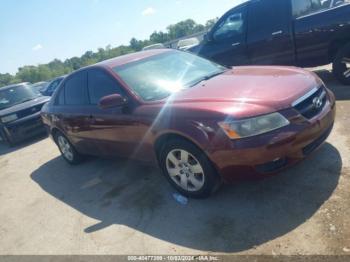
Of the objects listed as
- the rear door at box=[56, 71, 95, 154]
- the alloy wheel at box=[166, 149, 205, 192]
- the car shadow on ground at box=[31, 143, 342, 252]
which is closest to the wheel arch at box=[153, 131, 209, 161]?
the alloy wheel at box=[166, 149, 205, 192]

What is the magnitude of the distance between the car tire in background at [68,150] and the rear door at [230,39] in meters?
3.77

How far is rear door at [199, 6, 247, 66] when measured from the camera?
24.3 ft

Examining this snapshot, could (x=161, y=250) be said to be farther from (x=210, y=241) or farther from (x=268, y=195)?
(x=268, y=195)

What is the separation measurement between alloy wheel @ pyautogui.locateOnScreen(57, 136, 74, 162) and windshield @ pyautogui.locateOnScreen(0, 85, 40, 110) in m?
4.04

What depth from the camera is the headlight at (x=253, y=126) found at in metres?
3.16

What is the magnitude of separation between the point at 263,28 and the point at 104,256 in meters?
5.64

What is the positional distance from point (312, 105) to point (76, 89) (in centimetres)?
361

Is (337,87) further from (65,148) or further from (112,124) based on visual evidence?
(65,148)

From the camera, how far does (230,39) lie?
761cm

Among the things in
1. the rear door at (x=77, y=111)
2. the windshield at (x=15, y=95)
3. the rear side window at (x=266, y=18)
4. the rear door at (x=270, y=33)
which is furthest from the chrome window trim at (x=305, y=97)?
the windshield at (x=15, y=95)

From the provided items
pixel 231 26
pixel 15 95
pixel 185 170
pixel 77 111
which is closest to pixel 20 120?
pixel 15 95

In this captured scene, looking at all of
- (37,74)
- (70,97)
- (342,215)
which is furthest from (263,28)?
(37,74)

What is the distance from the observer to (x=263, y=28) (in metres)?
7.13

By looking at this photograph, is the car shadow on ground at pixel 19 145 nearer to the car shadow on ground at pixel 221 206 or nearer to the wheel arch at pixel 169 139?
the car shadow on ground at pixel 221 206
